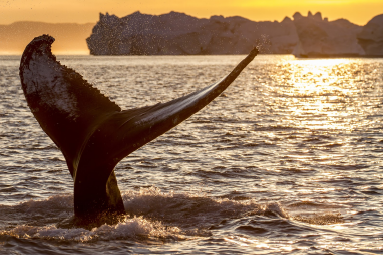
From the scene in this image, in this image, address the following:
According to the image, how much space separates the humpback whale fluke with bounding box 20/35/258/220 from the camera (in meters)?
5.38

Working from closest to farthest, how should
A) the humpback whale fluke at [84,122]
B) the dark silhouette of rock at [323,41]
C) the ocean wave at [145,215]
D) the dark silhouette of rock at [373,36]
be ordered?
1. the humpback whale fluke at [84,122]
2. the ocean wave at [145,215]
3. the dark silhouette of rock at [373,36]
4. the dark silhouette of rock at [323,41]

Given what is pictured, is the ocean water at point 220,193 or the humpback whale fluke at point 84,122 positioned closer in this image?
the humpback whale fluke at point 84,122

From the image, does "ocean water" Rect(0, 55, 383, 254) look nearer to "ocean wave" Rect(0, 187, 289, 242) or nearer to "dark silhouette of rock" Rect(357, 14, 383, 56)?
"ocean wave" Rect(0, 187, 289, 242)

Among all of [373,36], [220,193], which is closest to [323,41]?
[373,36]

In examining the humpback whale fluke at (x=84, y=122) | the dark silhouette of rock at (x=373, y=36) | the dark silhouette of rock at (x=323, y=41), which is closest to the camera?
the humpback whale fluke at (x=84, y=122)

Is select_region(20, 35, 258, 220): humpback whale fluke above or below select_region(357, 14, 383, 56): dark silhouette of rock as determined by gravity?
below

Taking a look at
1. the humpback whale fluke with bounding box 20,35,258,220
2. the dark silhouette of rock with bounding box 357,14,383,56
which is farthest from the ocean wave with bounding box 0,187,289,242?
the dark silhouette of rock with bounding box 357,14,383,56

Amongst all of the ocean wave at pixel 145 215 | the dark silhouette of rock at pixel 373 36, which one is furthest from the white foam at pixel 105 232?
the dark silhouette of rock at pixel 373 36

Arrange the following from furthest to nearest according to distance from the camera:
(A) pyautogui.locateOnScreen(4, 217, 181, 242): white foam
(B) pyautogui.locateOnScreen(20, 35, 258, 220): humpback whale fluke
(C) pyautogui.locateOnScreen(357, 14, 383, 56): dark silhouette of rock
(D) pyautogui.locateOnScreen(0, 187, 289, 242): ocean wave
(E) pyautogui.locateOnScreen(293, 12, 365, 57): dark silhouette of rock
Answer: (E) pyautogui.locateOnScreen(293, 12, 365, 57): dark silhouette of rock
(C) pyautogui.locateOnScreen(357, 14, 383, 56): dark silhouette of rock
(D) pyautogui.locateOnScreen(0, 187, 289, 242): ocean wave
(A) pyautogui.locateOnScreen(4, 217, 181, 242): white foam
(B) pyautogui.locateOnScreen(20, 35, 258, 220): humpback whale fluke

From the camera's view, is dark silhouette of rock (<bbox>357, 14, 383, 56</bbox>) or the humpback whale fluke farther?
dark silhouette of rock (<bbox>357, 14, 383, 56</bbox>)

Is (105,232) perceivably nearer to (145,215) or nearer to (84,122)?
(145,215)

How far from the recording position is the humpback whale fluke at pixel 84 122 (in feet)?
17.6

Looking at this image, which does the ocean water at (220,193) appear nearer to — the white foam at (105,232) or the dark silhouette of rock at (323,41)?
the white foam at (105,232)

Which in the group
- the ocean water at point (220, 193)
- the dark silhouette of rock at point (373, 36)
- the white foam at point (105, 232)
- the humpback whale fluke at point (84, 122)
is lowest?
the ocean water at point (220, 193)
